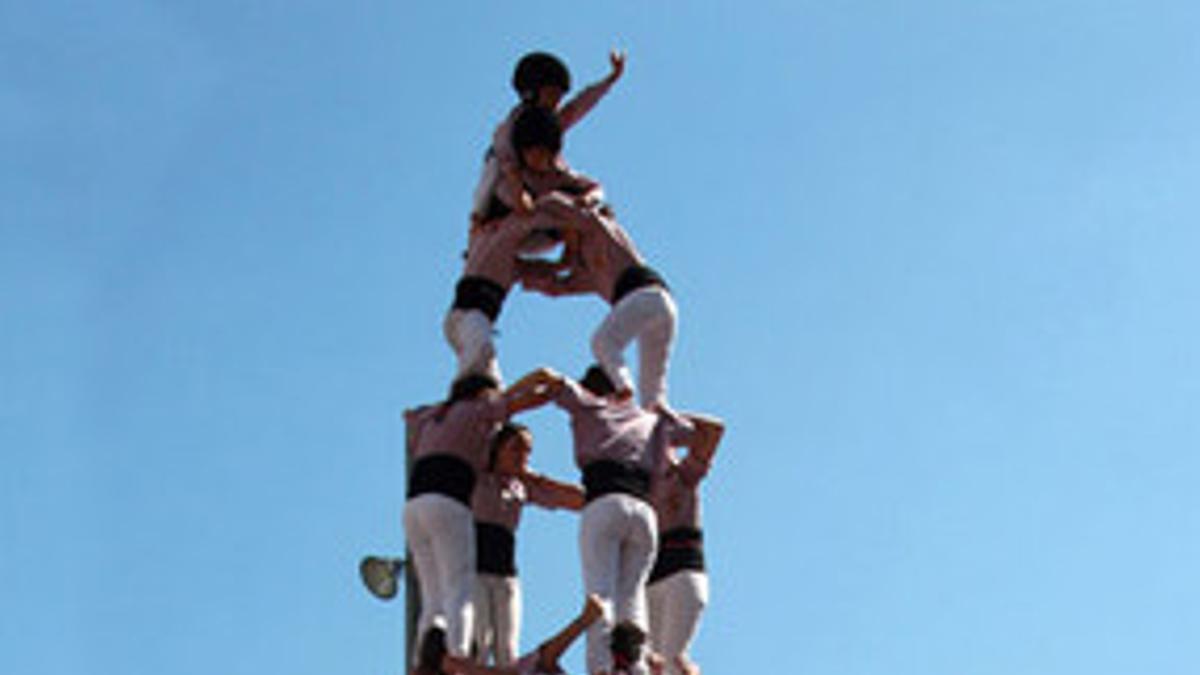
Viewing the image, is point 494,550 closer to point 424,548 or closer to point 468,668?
point 424,548

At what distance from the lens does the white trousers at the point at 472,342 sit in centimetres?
1219

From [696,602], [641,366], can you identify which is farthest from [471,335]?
[696,602]

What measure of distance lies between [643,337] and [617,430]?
0.72 meters

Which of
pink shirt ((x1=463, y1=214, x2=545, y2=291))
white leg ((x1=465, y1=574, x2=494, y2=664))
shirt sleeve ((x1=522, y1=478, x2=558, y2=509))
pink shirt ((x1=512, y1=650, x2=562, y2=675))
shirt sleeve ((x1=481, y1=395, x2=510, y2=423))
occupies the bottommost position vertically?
pink shirt ((x1=512, y1=650, x2=562, y2=675))

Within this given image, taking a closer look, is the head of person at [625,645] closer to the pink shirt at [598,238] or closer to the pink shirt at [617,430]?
the pink shirt at [617,430]

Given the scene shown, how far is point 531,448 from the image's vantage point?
12.2m

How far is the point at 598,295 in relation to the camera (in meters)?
12.8

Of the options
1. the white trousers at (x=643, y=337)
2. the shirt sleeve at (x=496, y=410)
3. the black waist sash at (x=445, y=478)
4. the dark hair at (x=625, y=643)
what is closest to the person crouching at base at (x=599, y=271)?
the white trousers at (x=643, y=337)

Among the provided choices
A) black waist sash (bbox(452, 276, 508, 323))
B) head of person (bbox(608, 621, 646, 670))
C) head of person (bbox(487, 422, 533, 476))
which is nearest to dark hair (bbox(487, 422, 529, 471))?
head of person (bbox(487, 422, 533, 476))

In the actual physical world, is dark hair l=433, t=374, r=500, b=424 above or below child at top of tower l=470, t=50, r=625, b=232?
below

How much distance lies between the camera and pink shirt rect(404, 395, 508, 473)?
38.8 feet

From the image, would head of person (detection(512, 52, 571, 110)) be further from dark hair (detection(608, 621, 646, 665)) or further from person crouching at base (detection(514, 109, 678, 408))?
dark hair (detection(608, 621, 646, 665))

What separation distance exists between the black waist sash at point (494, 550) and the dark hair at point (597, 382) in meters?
0.88

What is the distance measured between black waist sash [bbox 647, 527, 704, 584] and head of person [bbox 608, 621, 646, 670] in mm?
916
